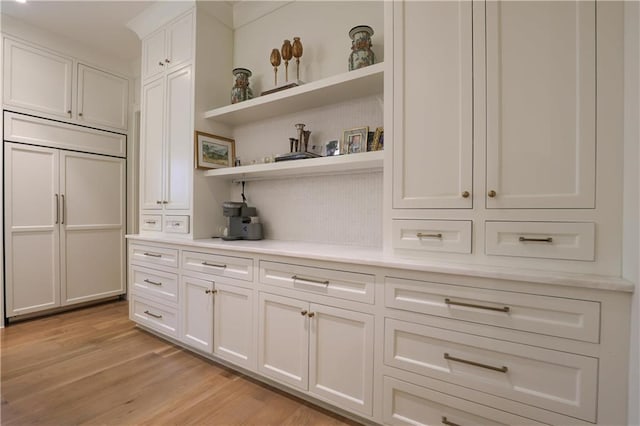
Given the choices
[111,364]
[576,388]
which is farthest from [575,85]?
[111,364]

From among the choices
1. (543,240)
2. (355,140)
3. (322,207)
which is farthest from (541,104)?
(322,207)

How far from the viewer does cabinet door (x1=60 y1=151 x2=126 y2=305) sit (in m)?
3.13

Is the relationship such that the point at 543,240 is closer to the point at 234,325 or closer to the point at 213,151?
the point at 234,325

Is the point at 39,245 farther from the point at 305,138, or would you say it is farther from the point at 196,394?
the point at 305,138

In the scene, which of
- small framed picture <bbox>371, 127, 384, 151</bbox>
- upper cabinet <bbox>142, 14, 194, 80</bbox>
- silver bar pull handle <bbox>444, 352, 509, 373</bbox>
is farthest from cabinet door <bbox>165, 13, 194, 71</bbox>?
silver bar pull handle <bbox>444, 352, 509, 373</bbox>

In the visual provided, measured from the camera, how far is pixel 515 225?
4.02 ft

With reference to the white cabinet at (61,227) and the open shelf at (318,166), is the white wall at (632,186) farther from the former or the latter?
the white cabinet at (61,227)

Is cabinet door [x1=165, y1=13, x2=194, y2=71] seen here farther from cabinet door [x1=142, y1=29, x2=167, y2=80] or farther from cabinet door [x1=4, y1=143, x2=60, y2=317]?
cabinet door [x1=4, y1=143, x2=60, y2=317]

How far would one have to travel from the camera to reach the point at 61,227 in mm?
3076

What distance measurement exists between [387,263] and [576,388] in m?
0.79

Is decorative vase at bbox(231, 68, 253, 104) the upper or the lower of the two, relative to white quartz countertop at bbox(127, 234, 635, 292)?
upper

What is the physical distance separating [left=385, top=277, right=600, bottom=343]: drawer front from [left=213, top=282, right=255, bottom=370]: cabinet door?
952 millimetres

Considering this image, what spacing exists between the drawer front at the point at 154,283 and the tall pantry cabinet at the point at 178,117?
36 cm

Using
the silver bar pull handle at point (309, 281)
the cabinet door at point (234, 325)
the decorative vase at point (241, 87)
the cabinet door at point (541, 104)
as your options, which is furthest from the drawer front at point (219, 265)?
the cabinet door at point (541, 104)
